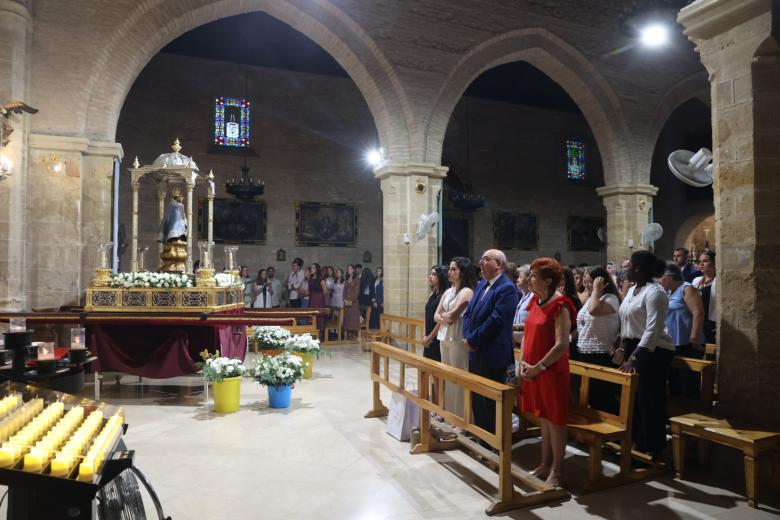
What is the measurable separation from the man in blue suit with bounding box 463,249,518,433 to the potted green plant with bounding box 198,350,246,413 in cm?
275

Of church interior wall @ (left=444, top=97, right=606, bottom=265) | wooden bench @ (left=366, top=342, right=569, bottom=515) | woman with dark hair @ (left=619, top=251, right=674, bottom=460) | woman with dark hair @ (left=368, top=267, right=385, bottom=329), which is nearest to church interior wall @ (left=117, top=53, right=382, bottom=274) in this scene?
woman with dark hair @ (left=368, top=267, right=385, bottom=329)

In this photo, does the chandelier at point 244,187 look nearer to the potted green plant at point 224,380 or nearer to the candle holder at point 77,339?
the potted green plant at point 224,380

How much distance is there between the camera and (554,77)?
13203mm

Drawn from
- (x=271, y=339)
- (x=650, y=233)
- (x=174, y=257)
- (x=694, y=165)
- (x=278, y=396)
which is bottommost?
(x=278, y=396)

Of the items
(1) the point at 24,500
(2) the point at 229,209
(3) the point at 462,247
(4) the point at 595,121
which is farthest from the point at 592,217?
(1) the point at 24,500

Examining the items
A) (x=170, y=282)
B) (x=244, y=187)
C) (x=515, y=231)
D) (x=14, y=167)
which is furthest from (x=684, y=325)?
(x=515, y=231)

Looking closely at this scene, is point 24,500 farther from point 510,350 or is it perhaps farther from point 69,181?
point 69,181

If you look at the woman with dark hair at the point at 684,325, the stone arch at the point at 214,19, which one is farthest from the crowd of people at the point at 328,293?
the woman with dark hair at the point at 684,325

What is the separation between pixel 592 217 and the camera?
1983 cm

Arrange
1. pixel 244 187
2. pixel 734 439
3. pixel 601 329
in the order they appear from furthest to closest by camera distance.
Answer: pixel 244 187 < pixel 601 329 < pixel 734 439

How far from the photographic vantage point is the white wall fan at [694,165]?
554cm

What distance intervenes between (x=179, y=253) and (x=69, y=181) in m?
2.02

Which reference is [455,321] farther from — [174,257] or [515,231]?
[515,231]

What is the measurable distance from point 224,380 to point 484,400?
293 centimetres
